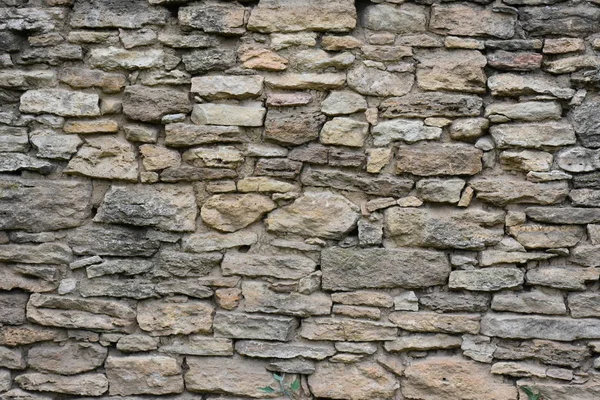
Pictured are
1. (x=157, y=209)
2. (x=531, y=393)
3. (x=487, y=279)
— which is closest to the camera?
(x=531, y=393)

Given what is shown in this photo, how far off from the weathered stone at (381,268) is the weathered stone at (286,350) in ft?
0.84

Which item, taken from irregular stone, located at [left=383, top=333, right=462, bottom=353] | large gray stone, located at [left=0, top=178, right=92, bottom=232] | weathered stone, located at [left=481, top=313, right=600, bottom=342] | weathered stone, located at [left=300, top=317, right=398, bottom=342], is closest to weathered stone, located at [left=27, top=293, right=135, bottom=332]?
large gray stone, located at [left=0, top=178, right=92, bottom=232]

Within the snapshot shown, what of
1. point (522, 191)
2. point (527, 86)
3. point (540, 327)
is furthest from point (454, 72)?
point (540, 327)

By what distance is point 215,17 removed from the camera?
8.63 ft

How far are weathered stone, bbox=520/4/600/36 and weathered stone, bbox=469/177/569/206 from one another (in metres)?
0.61

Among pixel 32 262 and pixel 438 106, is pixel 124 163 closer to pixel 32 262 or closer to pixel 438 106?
pixel 32 262

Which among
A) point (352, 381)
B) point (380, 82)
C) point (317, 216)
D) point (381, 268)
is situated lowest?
point (352, 381)

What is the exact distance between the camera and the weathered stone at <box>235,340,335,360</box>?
262 cm

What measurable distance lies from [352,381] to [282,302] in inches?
17.0

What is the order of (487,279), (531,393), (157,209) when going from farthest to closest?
1. (157,209)
2. (487,279)
3. (531,393)

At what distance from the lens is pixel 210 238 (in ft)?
8.77

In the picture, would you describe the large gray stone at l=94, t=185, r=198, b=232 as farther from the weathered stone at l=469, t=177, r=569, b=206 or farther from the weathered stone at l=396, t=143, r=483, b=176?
the weathered stone at l=469, t=177, r=569, b=206

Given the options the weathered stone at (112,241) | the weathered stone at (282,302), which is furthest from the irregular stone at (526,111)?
the weathered stone at (112,241)

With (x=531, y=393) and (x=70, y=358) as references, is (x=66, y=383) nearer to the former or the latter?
(x=70, y=358)
